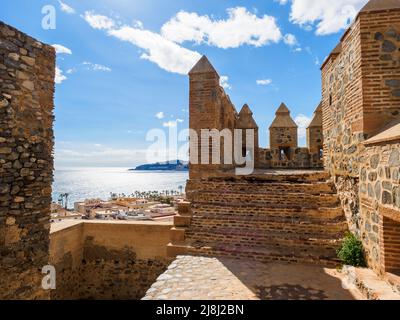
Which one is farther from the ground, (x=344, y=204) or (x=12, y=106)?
(x=12, y=106)

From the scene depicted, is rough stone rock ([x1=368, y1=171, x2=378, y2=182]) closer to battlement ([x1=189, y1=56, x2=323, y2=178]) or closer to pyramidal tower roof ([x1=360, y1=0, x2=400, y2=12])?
pyramidal tower roof ([x1=360, y1=0, x2=400, y2=12])

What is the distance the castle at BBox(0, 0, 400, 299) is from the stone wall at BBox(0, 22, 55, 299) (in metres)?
0.02

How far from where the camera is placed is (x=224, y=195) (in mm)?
7797

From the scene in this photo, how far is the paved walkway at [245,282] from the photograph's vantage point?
4195 mm

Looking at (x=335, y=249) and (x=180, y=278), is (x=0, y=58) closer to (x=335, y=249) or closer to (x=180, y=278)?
(x=180, y=278)

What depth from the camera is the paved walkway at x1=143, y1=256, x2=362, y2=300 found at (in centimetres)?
420

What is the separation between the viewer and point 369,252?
15.9ft

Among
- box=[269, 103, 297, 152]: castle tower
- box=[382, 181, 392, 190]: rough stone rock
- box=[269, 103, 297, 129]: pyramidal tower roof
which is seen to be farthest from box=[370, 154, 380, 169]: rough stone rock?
box=[269, 103, 297, 129]: pyramidal tower roof

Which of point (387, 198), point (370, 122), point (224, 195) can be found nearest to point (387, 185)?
point (387, 198)

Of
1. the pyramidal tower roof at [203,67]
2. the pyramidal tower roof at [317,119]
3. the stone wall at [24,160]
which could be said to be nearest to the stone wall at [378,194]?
the pyramidal tower roof at [203,67]

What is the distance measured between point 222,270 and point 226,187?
3.24 m

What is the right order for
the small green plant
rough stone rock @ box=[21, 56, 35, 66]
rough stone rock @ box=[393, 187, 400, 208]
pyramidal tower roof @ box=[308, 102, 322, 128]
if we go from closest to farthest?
rough stone rock @ box=[393, 187, 400, 208]
rough stone rock @ box=[21, 56, 35, 66]
the small green plant
pyramidal tower roof @ box=[308, 102, 322, 128]

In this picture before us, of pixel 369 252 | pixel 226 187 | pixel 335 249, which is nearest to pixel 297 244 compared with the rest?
pixel 335 249

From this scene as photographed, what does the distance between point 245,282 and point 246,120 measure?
36.1 feet
